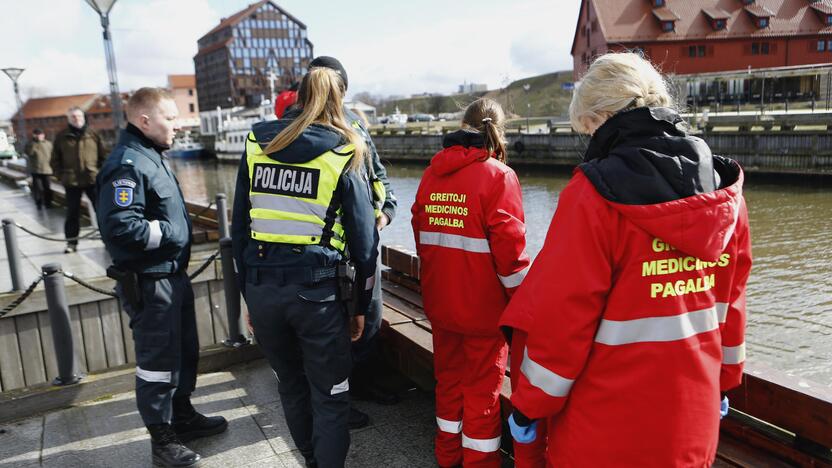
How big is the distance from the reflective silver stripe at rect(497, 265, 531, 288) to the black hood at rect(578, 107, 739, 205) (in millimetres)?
1246

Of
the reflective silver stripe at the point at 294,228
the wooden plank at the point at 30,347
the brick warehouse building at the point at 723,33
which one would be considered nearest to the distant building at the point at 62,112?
the brick warehouse building at the point at 723,33

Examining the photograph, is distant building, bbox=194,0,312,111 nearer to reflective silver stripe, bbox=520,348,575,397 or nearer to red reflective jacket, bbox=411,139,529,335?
red reflective jacket, bbox=411,139,529,335

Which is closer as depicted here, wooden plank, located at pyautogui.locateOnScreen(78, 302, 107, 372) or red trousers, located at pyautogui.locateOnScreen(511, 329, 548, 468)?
red trousers, located at pyautogui.locateOnScreen(511, 329, 548, 468)

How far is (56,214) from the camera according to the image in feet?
44.1

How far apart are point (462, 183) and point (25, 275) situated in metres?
6.42

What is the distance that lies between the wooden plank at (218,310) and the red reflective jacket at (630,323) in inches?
159

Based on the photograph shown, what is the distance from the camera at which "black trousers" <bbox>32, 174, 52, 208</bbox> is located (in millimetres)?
14500

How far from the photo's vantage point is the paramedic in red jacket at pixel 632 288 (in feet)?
6.00

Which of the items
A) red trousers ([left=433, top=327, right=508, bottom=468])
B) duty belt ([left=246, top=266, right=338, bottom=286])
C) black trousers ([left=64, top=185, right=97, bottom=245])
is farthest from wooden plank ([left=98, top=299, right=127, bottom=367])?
black trousers ([left=64, top=185, right=97, bottom=245])

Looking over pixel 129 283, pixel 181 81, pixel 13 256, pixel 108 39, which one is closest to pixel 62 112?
pixel 181 81

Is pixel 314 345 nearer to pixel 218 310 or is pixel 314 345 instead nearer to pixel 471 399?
pixel 471 399

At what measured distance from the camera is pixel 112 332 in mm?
5098

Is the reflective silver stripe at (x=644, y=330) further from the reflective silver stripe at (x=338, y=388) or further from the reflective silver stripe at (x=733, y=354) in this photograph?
the reflective silver stripe at (x=338, y=388)

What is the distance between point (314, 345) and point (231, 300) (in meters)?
2.43
